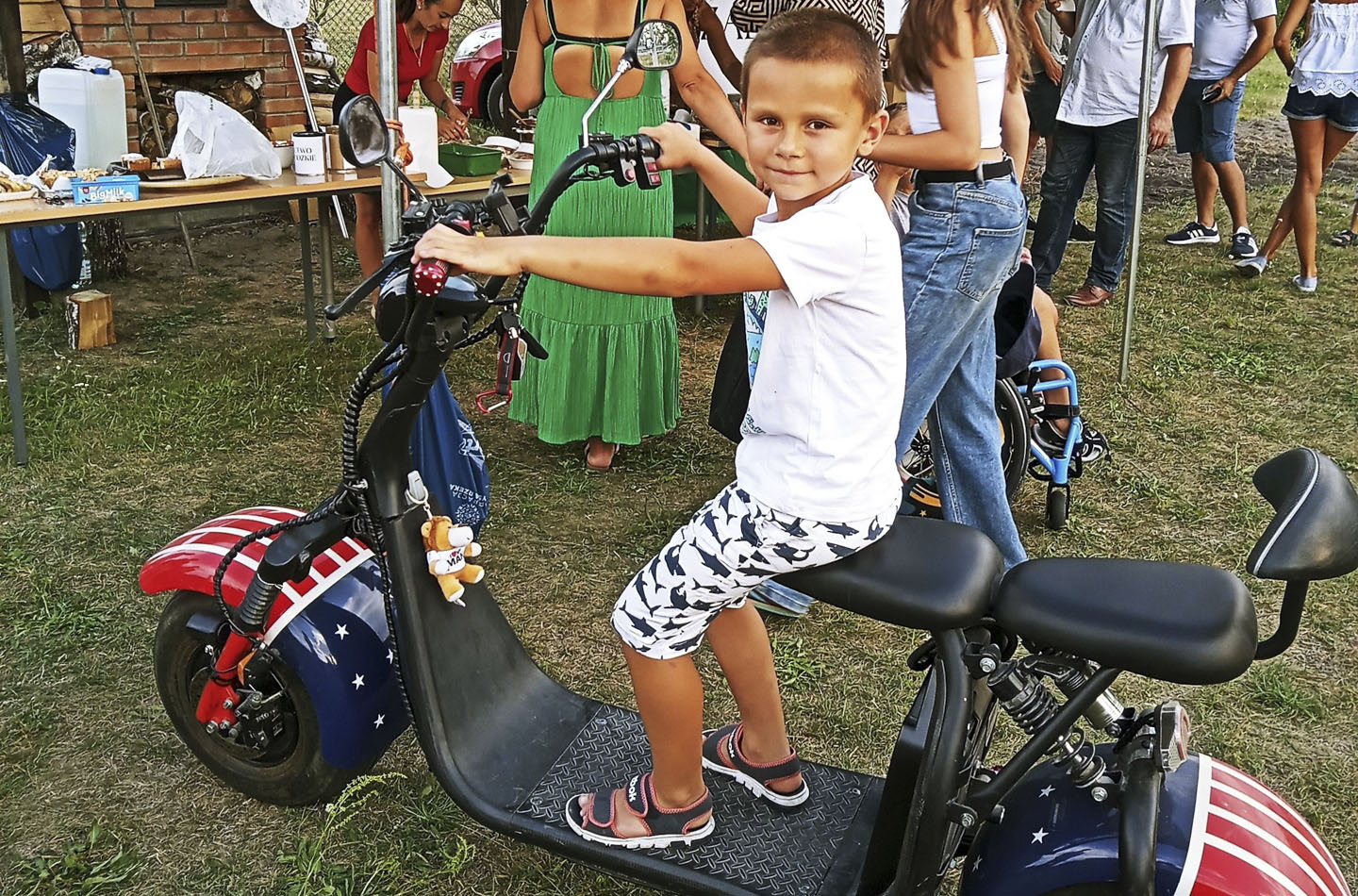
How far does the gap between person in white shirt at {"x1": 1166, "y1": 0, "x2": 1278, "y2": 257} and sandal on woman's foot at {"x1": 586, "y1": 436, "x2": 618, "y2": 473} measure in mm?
4742

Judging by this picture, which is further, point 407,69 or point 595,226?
point 407,69

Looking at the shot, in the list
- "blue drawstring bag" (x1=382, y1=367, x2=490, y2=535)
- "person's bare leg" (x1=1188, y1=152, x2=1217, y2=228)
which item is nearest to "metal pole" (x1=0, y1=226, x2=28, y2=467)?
"blue drawstring bag" (x1=382, y1=367, x2=490, y2=535)

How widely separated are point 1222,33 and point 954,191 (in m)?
5.32

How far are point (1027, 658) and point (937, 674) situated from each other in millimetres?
140

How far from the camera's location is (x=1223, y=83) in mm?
7215

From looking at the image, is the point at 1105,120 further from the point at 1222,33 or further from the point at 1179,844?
the point at 1179,844

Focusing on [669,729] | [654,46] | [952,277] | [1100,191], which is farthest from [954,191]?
[1100,191]

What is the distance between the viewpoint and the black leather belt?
2.96 meters

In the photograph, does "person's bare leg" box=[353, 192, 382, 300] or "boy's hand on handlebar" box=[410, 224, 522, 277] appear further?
"person's bare leg" box=[353, 192, 382, 300]

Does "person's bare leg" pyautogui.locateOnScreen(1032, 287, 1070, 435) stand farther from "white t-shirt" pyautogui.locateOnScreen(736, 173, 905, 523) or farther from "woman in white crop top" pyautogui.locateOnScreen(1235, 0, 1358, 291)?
"woman in white crop top" pyautogui.locateOnScreen(1235, 0, 1358, 291)

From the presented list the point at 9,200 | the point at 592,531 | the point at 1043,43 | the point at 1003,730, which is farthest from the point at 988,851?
the point at 1043,43

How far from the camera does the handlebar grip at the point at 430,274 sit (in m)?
1.70

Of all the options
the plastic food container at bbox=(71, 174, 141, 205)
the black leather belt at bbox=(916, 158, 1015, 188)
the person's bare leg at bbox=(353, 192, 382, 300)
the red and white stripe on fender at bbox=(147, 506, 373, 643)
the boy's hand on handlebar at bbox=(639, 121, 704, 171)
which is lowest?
the red and white stripe on fender at bbox=(147, 506, 373, 643)

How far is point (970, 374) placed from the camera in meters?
3.22
